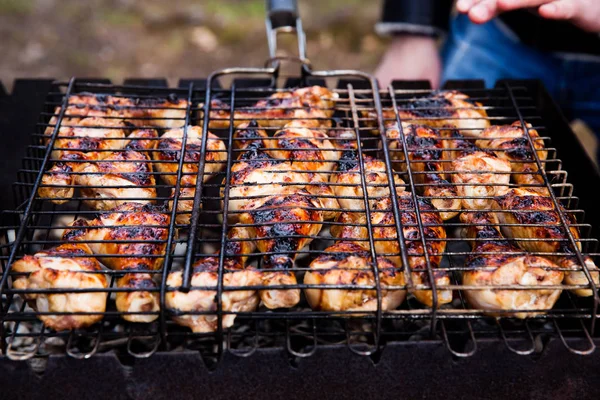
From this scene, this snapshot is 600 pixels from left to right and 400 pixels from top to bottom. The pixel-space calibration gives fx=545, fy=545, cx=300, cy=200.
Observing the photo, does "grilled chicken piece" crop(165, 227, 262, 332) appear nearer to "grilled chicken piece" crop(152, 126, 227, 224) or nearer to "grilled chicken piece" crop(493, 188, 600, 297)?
"grilled chicken piece" crop(152, 126, 227, 224)

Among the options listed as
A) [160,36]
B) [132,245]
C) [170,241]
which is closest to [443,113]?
[170,241]

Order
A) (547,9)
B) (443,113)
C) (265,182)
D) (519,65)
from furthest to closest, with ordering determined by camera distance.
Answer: (519,65), (443,113), (547,9), (265,182)

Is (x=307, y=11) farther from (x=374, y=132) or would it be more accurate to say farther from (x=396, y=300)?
(x=396, y=300)

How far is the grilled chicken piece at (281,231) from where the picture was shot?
7.20 feet

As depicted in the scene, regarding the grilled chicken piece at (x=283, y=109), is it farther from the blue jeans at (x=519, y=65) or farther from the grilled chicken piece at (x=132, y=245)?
the blue jeans at (x=519, y=65)

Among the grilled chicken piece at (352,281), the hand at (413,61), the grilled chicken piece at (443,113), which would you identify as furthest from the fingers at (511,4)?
the hand at (413,61)

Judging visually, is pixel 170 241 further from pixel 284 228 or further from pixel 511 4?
pixel 511 4

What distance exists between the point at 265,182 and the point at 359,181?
464 millimetres

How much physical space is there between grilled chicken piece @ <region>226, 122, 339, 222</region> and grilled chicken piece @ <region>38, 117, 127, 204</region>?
706mm

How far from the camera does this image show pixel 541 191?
2740 mm

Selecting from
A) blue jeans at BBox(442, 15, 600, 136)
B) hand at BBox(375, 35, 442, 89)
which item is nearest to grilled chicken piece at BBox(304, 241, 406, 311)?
blue jeans at BBox(442, 15, 600, 136)

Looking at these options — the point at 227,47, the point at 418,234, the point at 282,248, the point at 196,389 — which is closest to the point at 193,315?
the point at 196,389

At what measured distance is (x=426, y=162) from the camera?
2.83m

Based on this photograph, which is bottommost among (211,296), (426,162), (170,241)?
(211,296)
